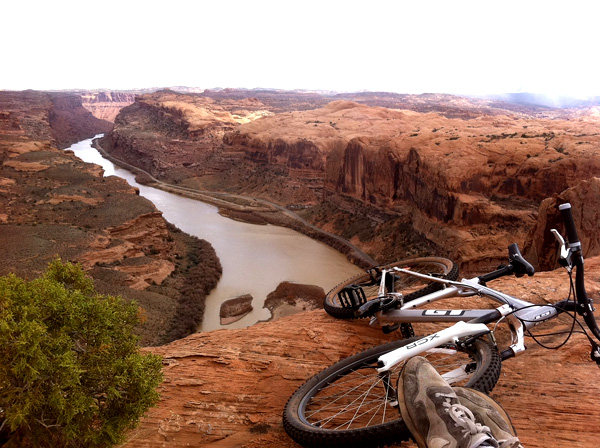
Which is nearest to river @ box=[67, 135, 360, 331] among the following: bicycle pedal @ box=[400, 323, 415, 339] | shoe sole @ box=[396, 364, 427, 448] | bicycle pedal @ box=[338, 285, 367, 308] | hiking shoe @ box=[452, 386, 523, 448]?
bicycle pedal @ box=[338, 285, 367, 308]

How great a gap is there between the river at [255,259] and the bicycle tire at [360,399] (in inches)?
815

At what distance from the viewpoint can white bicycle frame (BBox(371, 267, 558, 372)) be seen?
13.5 feet

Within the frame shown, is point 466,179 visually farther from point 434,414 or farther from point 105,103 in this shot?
point 105,103

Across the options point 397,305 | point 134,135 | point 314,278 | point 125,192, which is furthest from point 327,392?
point 134,135

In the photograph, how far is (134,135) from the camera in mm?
93250

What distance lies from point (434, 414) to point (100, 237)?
3252cm

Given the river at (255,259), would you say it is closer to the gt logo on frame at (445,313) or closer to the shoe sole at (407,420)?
the gt logo on frame at (445,313)

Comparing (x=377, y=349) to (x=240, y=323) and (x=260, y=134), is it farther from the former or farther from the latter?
(x=260, y=134)

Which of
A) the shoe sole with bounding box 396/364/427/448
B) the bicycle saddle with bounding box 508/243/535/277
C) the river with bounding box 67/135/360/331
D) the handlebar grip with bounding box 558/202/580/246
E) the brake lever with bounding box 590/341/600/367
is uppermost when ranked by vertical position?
the handlebar grip with bounding box 558/202/580/246

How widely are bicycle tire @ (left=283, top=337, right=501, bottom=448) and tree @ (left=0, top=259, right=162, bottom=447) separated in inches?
78.0

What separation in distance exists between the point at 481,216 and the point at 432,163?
6403 mm

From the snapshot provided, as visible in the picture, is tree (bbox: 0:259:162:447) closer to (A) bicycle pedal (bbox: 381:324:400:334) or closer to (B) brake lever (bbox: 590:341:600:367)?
(A) bicycle pedal (bbox: 381:324:400:334)

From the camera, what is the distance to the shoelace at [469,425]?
8.71ft

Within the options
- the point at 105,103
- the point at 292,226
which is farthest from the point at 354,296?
the point at 105,103
